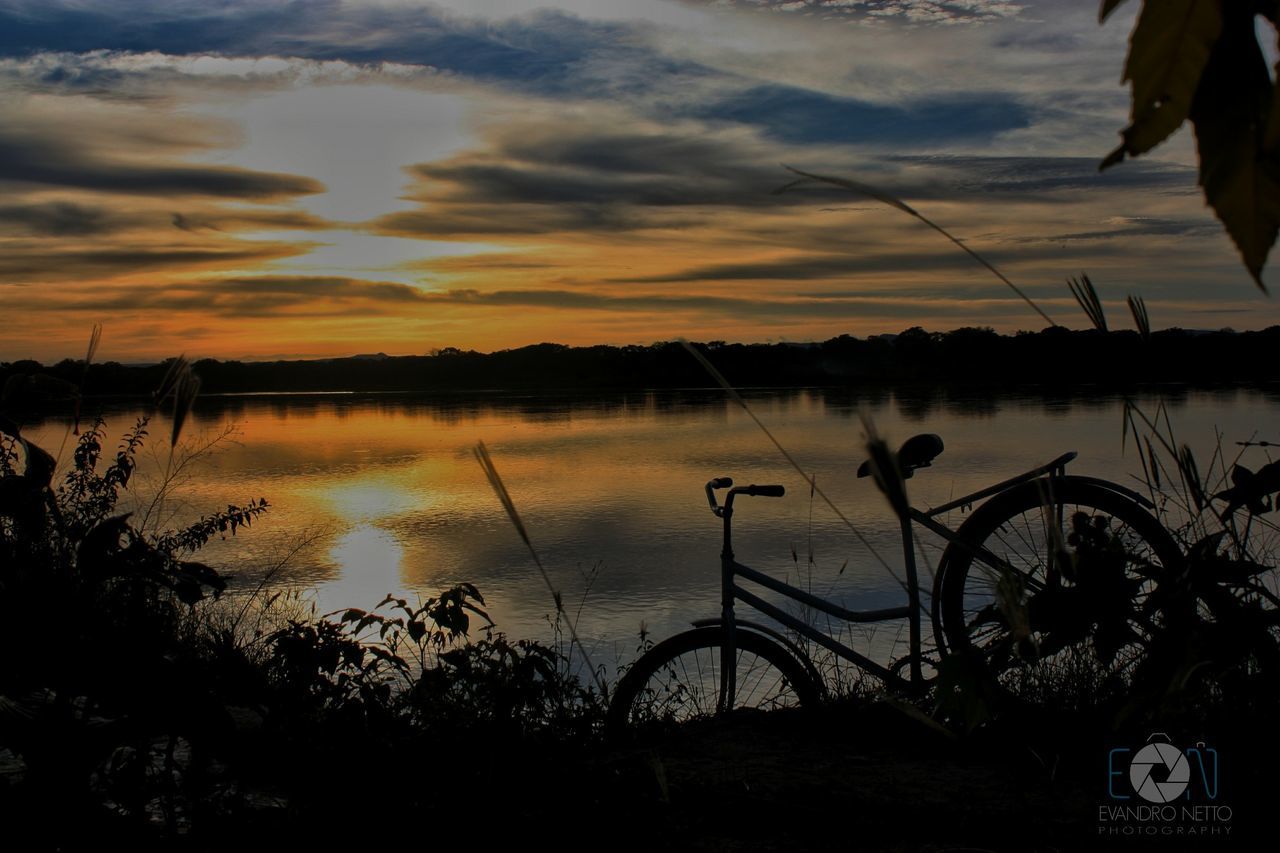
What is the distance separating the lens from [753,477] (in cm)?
1455

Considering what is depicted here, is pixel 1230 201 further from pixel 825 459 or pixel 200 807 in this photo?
pixel 825 459

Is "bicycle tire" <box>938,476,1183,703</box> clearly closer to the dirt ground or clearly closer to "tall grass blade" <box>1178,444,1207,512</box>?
"tall grass blade" <box>1178,444,1207,512</box>

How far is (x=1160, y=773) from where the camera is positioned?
2674mm

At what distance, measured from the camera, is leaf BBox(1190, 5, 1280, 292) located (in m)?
0.54

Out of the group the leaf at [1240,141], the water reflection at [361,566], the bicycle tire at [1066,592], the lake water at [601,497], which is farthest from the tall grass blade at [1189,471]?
the water reflection at [361,566]

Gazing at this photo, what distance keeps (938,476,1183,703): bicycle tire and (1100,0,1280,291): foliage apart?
66 cm

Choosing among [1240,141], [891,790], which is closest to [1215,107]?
[1240,141]

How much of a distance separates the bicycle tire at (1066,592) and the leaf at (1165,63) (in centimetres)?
69

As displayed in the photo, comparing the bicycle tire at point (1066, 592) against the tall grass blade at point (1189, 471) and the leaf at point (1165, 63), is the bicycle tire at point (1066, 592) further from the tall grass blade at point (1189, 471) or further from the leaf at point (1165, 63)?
the leaf at point (1165, 63)

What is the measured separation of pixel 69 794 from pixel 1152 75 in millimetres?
2306

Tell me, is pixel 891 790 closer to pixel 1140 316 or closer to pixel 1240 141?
pixel 1140 316

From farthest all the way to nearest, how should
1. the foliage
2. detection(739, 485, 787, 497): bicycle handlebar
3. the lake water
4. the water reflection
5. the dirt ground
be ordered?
1. the water reflection
2. the lake water
3. detection(739, 485, 787, 497): bicycle handlebar
4. the dirt ground
5. the foliage

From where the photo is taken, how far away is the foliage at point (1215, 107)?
1.75 ft

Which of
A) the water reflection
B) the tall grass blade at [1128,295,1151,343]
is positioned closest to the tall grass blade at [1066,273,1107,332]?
the tall grass blade at [1128,295,1151,343]
